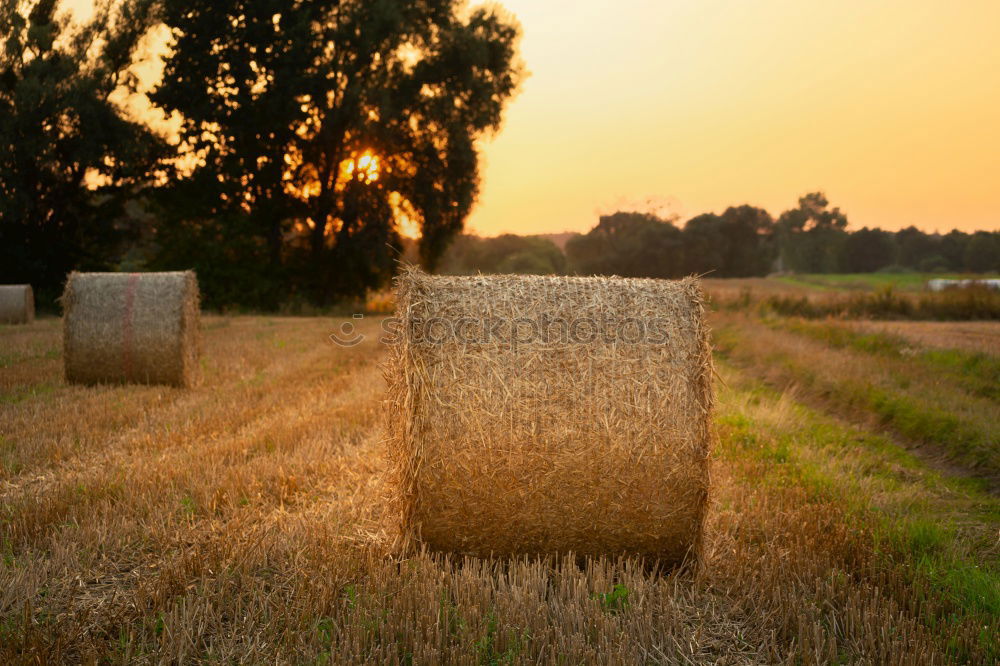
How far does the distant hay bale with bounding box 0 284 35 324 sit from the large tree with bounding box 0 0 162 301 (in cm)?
614

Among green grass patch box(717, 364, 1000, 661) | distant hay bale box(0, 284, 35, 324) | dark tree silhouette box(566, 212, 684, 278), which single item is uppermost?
dark tree silhouette box(566, 212, 684, 278)

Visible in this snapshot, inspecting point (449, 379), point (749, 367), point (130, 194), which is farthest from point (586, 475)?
point (130, 194)

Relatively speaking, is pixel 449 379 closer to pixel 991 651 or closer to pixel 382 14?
pixel 991 651

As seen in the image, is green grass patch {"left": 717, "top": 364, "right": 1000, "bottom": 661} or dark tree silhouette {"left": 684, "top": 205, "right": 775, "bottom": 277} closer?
green grass patch {"left": 717, "top": 364, "right": 1000, "bottom": 661}

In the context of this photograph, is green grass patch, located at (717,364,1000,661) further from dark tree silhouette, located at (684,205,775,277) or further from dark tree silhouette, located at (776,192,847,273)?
dark tree silhouette, located at (776,192,847,273)

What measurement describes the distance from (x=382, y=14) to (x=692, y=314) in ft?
82.3

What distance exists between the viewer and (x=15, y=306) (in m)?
18.3

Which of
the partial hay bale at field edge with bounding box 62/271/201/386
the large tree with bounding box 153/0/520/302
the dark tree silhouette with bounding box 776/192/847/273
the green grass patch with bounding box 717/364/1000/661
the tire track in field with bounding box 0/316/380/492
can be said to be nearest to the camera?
the green grass patch with bounding box 717/364/1000/661

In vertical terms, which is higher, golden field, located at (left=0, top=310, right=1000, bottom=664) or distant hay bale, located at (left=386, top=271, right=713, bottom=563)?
distant hay bale, located at (left=386, top=271, right=713, bottom=563)

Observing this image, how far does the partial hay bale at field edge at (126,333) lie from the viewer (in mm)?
A: 9695

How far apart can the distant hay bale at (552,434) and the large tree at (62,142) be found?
80.0 feet

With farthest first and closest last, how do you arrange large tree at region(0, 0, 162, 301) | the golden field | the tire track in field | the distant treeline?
the distant treeline < large tree at region(0, 0, 162, 301) < the tire track in field < the golden field

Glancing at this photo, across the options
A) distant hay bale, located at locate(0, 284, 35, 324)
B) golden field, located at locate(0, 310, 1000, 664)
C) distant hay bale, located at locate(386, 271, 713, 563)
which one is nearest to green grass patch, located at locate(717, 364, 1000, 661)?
golden field, located at locate(0, 310, 1000, 664)

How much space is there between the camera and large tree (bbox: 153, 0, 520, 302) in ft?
86.0
